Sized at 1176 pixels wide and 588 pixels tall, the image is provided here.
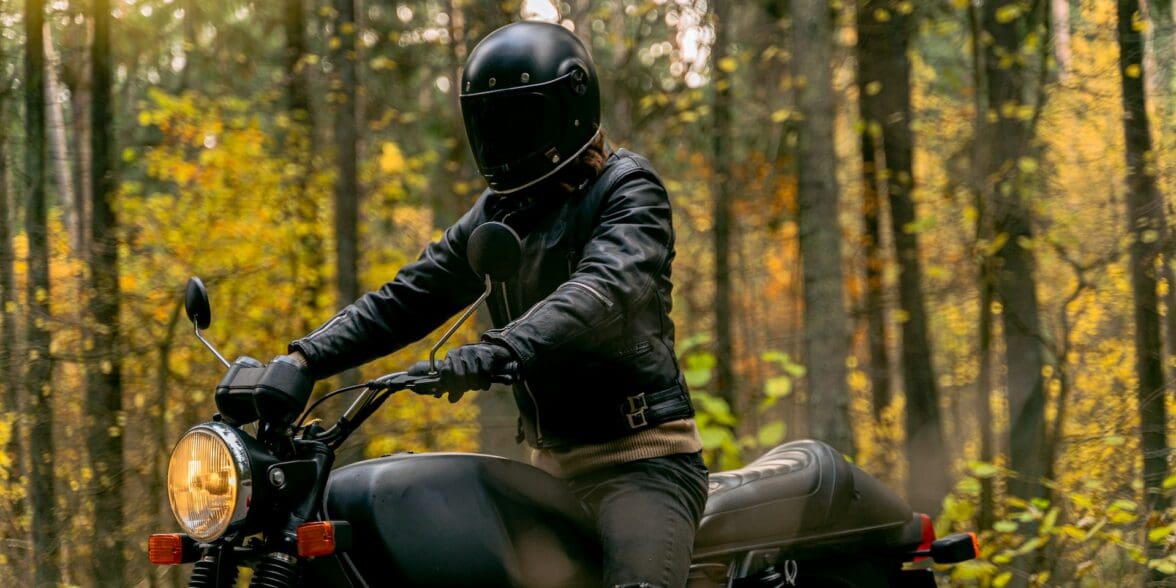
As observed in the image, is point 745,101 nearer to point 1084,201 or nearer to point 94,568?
point 1084,201

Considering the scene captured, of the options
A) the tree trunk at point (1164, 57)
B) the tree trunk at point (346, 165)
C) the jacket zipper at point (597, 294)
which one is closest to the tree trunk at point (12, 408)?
the tree trunk at point (346, 165)

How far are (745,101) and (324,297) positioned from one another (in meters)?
4.22

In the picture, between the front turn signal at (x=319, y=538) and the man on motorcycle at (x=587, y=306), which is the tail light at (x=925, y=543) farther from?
the front turn signal at (x=319, y=538)

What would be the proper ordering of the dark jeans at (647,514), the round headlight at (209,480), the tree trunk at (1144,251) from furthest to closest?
1. the tree trunk at (1144,251)
2. the dark jeans at (647,514)
3. the round headlight at (209,480)

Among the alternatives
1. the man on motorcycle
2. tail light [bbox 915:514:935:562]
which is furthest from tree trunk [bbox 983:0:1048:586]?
the man on motorcycle

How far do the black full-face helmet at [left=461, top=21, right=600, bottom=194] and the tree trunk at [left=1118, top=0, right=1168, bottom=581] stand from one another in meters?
3.81

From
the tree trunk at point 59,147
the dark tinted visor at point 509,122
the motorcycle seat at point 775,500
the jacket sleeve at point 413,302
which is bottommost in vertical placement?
the motorcycle seat at point 775,500

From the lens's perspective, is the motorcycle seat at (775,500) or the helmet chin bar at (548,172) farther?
the motorcycle seat at (775,500)

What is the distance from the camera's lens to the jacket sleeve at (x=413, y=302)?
3477mm

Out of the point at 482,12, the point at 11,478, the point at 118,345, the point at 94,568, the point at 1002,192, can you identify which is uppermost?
the point at 482,12

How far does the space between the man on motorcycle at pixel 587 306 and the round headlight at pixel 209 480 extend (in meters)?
0.65

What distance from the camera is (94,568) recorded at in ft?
21.3

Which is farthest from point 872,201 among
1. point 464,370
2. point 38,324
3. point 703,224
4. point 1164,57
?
point 464,370

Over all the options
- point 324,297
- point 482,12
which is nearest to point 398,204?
point 324,297
